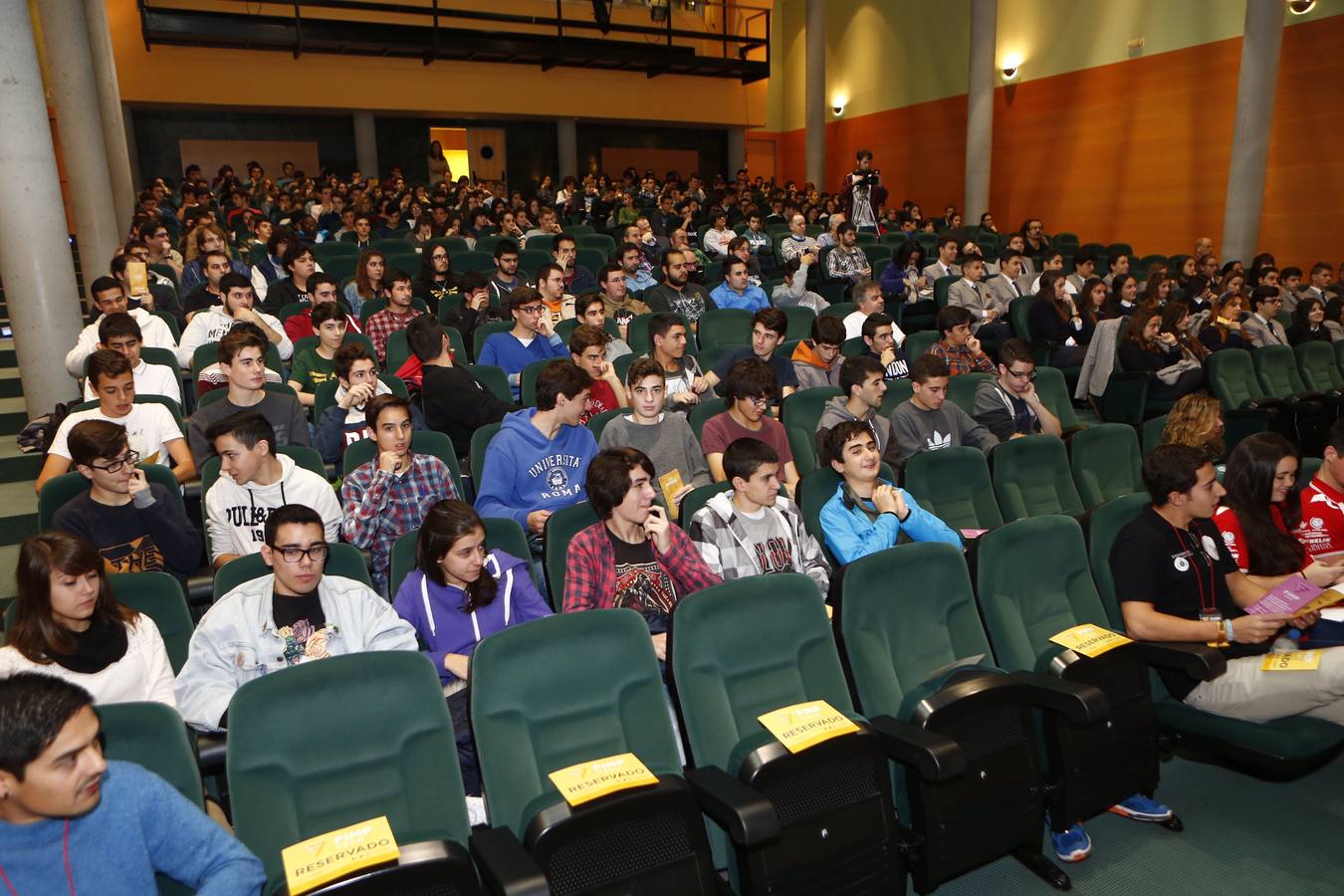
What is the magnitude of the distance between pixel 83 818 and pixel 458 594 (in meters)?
1.13

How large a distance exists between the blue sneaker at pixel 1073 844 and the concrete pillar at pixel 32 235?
5280 millimetres

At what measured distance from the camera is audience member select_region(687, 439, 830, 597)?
2906 mm

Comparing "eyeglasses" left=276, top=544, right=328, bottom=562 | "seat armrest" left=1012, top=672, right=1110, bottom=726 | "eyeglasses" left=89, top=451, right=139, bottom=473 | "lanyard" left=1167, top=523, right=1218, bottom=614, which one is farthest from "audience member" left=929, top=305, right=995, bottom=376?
"eyeglasses" left=89, top=451, right=139, bottom=473

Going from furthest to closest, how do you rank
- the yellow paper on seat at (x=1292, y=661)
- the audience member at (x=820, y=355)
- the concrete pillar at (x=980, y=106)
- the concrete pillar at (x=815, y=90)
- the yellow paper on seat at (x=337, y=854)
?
the concrete pillar at (x=815, y=90) < the concrete pillar at (x=980, y=106) < the audience member at (x=820, y=355) < the yellow paper on seat at (x=1292, y=661) < the yellow paper on seat at (x=337, y=854)

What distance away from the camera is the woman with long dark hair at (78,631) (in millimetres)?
2135

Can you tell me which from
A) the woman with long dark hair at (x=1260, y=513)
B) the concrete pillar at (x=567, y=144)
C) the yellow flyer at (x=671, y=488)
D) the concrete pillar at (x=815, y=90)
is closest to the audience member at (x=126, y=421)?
the yellow flyer at (x=671, y=488)

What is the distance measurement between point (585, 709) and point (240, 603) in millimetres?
1010

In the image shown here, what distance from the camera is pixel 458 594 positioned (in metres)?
2.57

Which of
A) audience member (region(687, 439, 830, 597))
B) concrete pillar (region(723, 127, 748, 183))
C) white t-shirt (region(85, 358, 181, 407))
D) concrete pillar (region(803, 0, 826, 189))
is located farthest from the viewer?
concrete pillar (region(723, 127, 748, 183))

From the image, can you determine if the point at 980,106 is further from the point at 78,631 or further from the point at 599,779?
the point at 78,631

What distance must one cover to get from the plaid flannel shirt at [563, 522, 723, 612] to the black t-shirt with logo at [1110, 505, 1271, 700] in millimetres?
1284

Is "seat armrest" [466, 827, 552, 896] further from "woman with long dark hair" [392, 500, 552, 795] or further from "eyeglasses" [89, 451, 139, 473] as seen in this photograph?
"eyeglasses" [89, 451, 139, 473]

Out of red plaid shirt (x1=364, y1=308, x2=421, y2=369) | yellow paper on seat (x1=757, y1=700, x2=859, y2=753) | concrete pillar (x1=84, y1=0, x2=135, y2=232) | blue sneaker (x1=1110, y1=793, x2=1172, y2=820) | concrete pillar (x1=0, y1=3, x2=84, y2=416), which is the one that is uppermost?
concrete pillar (x1=84, y1=0, x2=135, y2=232)

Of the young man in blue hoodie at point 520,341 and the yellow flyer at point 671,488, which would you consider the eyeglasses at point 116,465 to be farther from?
the young man in blue hoodie at point 520,341
